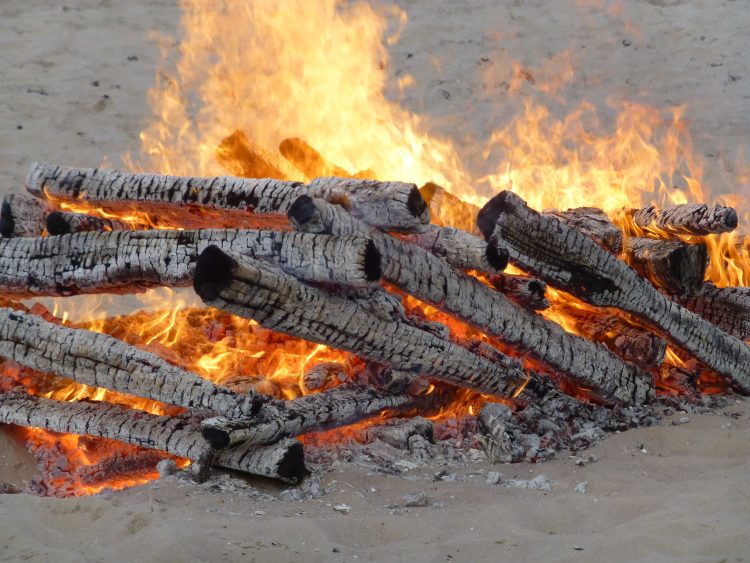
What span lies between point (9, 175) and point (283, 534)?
7.07 meters

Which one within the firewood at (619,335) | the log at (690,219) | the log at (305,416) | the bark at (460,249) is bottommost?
the log at (305,416)

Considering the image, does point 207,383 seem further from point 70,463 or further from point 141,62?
point 141,62

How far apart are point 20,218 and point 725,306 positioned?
4.04m

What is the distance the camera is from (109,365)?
4.21 metres

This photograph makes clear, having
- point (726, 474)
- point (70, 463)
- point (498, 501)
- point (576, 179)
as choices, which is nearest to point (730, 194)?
point (576, 179)

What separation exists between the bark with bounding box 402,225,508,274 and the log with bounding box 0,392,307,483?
1202mm

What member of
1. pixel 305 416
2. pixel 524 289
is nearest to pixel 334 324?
pixel 305 416

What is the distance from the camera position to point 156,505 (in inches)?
139

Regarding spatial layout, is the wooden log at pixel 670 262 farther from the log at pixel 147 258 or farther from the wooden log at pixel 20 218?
the wooden log at pixel 20 218

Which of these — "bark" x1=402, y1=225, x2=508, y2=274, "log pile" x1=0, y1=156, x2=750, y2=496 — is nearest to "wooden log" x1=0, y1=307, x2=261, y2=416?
"log pile" x1=0, y1=156, x2=750, y2=496

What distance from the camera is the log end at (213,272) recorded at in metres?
3.58

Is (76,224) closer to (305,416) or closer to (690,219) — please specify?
(305,416)

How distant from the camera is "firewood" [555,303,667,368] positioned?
504 centimetres

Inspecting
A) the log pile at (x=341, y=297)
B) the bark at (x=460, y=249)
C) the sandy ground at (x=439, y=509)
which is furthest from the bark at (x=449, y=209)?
the sandy ground at (x=439, y=509)
